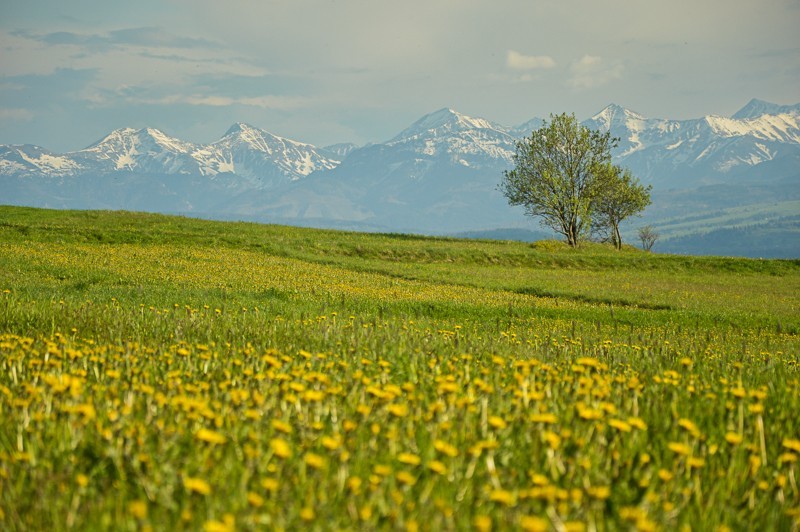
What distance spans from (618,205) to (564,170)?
71.7ft

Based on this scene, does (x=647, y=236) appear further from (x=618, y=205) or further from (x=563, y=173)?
(x=563, y=173)

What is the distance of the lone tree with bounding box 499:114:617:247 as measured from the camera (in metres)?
63.6

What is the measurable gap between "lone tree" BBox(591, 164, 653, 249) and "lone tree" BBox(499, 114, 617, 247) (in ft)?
26.7

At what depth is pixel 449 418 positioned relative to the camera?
4.54 metres

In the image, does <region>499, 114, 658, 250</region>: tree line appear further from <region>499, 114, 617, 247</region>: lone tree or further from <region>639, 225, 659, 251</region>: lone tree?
<region>639, 225, 659, 251</region>: lone tree

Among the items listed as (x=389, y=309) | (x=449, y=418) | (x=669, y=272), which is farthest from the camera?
(x=669, y=272)

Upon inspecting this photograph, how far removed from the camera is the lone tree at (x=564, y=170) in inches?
2505

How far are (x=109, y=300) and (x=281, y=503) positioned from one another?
470 inches

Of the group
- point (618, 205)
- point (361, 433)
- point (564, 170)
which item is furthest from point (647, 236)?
point (361, 433)

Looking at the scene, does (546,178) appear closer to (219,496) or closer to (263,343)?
(263,343)

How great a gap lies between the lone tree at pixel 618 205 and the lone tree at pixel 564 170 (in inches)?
321

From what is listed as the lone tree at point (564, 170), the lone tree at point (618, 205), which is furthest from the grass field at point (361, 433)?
the lone tree at point (618, 205)

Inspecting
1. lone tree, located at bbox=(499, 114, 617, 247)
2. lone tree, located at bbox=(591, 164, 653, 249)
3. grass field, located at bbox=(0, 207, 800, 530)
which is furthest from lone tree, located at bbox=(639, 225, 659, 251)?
grass field, located at bbox=(0, 207, 800, 530)

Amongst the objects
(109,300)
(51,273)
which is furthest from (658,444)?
(51,273)
